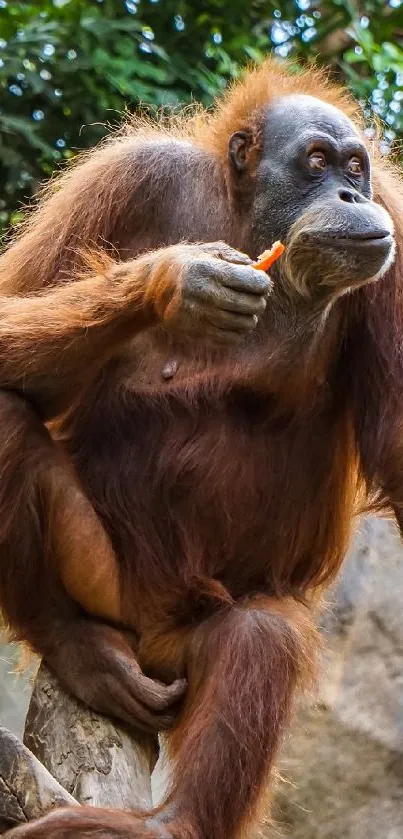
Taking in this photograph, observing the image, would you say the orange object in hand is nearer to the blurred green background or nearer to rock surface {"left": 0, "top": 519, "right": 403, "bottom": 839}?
rock surface {"left": 0, "top": 519, "right": 403, "bottom": 839}

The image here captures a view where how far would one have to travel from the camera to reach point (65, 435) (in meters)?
3.38

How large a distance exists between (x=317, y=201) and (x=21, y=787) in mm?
1579

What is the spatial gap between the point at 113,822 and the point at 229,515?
0.85 m

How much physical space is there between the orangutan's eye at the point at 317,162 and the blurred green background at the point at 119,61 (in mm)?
1718

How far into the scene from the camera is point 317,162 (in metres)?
3.34

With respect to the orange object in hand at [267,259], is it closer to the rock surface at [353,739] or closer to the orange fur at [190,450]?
the orange fur at [190,450]

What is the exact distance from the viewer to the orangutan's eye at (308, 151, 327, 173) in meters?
3.34

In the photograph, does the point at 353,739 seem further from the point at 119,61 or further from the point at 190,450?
the point at 119,61

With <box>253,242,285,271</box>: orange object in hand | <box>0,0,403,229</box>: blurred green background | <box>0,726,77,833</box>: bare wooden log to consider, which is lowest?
<box>0,726,77,833</box>: bare wooden log

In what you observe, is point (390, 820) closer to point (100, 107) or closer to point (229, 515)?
point (229, 515)

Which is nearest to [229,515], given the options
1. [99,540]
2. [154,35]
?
[99,540]

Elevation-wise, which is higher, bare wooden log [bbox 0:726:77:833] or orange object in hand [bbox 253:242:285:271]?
orange object in hand [bbox 253:242:285:271]

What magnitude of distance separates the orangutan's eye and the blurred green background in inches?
67.6

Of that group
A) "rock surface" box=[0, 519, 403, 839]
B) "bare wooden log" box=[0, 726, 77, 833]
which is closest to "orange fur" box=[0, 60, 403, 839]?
"bare wooden log" box=[0, 726, 77, 833]
